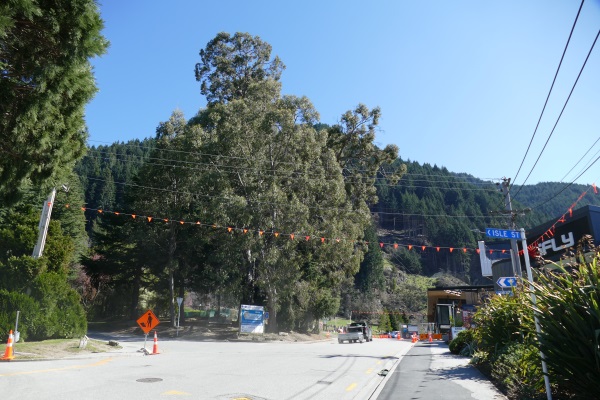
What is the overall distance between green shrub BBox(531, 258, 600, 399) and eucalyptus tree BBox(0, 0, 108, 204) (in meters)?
9.12

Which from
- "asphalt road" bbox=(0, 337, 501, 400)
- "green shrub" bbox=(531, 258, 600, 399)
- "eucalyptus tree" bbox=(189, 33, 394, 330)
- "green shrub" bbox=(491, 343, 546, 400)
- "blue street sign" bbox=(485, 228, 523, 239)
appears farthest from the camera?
"eucalyptus tree" bbox=(189, 33, 394, 330)

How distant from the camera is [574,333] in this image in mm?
6262

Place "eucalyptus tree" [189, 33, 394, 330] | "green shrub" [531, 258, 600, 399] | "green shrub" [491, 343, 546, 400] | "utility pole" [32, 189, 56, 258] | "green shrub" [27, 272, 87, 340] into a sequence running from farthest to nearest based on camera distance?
Answer: 1. "eucalyptus tree" [189, 33, 394, 330]
2. "utility pole" [32, 189, 56, 258]
3. "green shrub" [27, 272, 87, 340]
4. "green shrub" [491, 343, 546, 400]
5. "green shrub" [531, 258, 600, 399]

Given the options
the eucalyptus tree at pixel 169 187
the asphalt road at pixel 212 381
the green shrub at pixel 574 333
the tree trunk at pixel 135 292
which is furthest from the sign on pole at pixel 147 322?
the tree trunk at pixel 135 292

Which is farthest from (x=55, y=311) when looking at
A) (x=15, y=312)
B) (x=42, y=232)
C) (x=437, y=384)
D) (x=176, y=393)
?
(x=437, y=384)

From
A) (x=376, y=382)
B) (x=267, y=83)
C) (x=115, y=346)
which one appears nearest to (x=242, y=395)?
(x=376, y=382)

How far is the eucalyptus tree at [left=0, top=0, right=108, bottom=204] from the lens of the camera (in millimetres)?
7102

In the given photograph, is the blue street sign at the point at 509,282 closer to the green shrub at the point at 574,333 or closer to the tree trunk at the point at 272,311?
the green shrub at the point at 574,333

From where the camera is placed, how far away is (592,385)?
5.77m

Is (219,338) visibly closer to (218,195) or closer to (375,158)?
(218,195)

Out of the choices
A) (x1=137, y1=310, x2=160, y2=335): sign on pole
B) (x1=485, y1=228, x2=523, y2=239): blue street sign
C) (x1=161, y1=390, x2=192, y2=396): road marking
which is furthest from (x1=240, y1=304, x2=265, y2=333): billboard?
(x1=485, y1=228, x2=523, y2=239): blue street sign

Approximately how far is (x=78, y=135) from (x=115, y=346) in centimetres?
1506

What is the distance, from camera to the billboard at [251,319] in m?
33.2

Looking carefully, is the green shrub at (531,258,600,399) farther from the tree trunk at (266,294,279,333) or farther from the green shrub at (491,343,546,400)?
the tree trunk at (266,294,279,333)
